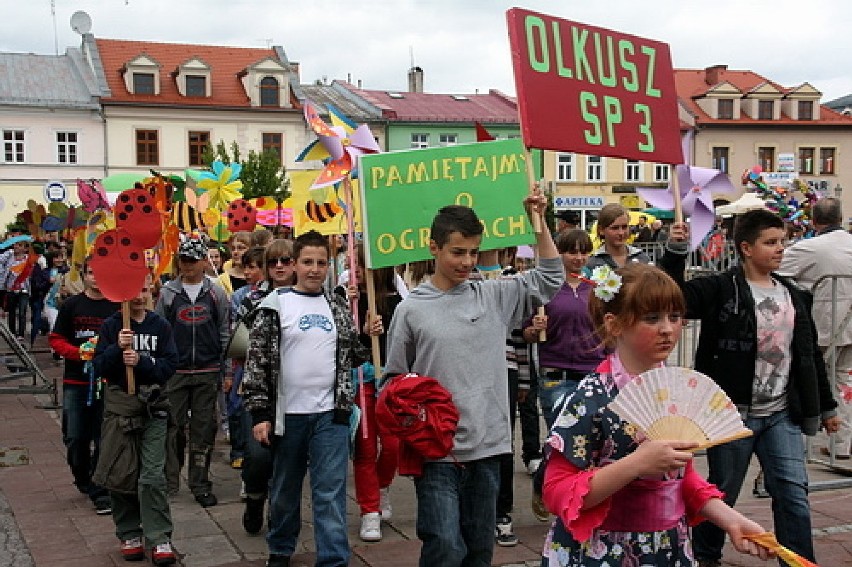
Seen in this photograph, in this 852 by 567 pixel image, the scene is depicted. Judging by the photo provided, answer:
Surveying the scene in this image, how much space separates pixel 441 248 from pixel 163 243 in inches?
150

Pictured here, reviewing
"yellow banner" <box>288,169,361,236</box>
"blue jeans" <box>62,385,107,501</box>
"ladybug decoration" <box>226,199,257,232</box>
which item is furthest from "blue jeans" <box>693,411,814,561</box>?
"ladybug decoration" <box>226,199,257,232</box>

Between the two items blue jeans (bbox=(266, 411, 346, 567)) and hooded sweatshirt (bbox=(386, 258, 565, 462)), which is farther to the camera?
blue jeans (bbox=(266, 411, 346, 567))

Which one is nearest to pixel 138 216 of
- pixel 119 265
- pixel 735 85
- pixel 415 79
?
pixel 119 265

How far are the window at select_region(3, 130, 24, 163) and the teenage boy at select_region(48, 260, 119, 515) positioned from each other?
3907cm

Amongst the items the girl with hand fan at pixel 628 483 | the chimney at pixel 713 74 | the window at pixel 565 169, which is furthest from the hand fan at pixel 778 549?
the chimney at pixel 713 74

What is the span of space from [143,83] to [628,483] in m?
44.5

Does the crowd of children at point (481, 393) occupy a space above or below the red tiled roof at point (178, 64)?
below

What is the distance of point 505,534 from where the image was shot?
5414 mm

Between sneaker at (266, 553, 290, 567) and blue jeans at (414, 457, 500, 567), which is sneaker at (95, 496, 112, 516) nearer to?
sneaker at (266, 553, 290, 567)

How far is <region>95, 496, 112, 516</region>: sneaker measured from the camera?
6.29 m

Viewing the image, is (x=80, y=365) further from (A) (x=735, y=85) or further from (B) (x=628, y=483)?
(A) (x=735, y=85)

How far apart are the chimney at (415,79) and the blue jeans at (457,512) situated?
53659 millimetres

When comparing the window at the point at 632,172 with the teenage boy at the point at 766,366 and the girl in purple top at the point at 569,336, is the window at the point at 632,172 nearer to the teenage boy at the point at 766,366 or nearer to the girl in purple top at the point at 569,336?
the girl in purple top at the point at 569,336

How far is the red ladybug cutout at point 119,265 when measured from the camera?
5246mm
